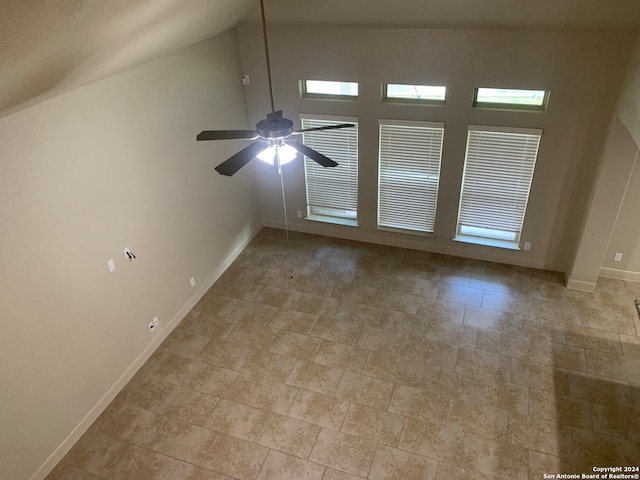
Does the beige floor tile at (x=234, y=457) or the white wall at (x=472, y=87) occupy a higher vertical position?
the white wall at (x=472, y=87)

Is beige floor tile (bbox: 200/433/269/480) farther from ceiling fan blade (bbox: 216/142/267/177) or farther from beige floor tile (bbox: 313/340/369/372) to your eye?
ceiling fan blade (bbox: 216/142/267/177)

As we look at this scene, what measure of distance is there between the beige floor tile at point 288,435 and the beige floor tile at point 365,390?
1.66 ft

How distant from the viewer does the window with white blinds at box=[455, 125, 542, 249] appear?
561 cm

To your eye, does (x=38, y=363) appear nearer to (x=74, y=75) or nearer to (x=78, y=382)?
(x=78, y=382)

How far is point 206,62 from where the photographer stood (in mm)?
5504

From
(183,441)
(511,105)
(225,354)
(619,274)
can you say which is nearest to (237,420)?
(183,441)

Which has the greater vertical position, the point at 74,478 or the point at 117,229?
the point at 117,229

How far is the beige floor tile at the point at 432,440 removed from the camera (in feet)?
13.6

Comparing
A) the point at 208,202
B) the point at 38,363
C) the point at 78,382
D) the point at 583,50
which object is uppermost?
the point at 583,50

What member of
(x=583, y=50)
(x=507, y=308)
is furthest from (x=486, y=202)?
(x=583, y=50)

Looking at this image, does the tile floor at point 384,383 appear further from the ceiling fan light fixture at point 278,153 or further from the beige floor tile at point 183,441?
the ceiling fan light fixture at point 278,153

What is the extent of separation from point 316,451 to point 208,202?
3348 mm

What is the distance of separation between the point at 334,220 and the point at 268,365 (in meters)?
2.83

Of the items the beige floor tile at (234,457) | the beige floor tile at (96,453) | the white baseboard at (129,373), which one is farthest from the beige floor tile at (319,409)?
the white baseboard at (129,373)
